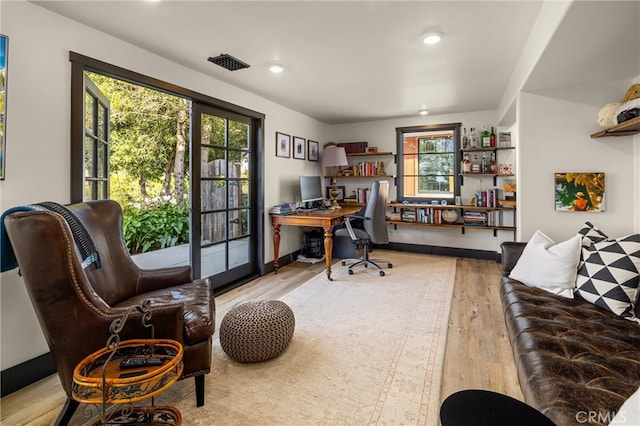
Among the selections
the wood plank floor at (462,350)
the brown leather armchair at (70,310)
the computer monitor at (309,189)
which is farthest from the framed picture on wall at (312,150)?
the brown leather armchair at (70,310)

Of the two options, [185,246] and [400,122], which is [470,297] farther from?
[185,246]

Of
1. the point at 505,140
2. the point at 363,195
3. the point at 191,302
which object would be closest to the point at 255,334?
the point at 191,302

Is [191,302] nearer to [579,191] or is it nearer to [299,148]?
[579,191]

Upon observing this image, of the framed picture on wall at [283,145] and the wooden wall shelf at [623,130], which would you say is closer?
the wooden wall shelf at [623,130]

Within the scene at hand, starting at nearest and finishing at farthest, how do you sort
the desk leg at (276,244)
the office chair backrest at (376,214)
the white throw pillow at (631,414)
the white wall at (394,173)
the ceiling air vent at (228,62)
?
the white throw pillow at (631,414) → the ceiling air vent at (228,62) → the office chair backrest at (376,214) → the desk leg at (276,244) → the white wall at (394,173)

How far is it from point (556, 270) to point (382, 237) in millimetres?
2136

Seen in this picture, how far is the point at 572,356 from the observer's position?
138cm

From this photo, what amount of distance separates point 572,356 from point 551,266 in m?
0.97

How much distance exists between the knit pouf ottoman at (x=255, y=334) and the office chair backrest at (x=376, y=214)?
2177mm

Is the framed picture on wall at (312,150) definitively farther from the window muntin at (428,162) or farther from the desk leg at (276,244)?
the desk leg at (276,244)

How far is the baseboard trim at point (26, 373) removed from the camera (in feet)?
5.91

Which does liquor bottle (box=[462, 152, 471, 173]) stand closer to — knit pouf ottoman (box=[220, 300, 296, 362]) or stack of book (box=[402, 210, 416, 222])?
stack of book (box=[402, 210, 416, 222])

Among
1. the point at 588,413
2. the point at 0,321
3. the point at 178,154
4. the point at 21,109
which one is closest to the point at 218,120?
the point at 21,109

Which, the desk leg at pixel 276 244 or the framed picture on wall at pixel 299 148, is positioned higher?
the framed picture on wall at pixel 299 148
